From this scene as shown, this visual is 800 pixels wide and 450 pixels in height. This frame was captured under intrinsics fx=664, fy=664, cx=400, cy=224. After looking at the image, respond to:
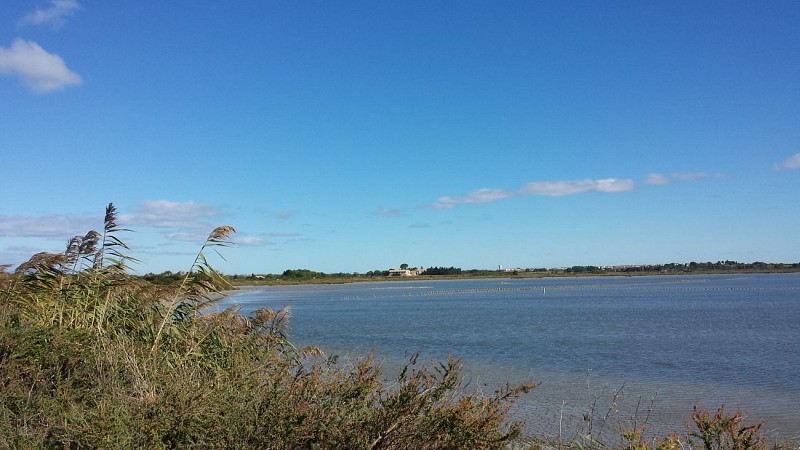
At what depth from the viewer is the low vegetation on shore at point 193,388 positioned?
197 inches

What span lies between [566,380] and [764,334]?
18.8 metres

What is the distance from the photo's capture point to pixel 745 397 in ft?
52.2

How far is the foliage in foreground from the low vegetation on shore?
0.02 metres

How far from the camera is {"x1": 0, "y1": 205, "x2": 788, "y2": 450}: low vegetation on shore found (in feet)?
16.5

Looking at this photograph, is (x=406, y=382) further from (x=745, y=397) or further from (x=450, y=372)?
(x=745, y=397)

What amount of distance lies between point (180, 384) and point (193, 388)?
194 millimetres

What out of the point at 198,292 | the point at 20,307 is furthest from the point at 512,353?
the point at 20,307

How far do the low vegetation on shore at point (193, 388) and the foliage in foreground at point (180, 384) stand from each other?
0.02m

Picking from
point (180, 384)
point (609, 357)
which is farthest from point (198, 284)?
point (609, 357)

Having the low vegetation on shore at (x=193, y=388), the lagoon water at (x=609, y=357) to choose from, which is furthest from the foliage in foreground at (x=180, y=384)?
the lagoon water at (x=609, y=357)

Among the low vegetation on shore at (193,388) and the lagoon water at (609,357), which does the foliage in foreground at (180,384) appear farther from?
the lagoon water at (609,357)

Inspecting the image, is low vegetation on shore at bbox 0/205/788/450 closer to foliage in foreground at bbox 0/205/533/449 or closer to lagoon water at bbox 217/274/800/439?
foliage in foreground at bbox 0/205/533/449

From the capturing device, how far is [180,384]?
580 centimetres

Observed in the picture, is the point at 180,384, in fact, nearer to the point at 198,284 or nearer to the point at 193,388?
the point at 193,388
